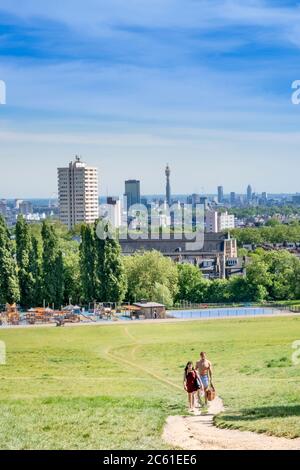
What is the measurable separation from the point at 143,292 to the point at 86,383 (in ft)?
44.3

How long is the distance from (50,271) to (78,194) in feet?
128

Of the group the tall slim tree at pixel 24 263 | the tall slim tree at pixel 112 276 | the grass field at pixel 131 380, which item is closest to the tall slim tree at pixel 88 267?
the tall slim tree at pixel 112 276

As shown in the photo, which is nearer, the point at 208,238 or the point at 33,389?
the point at 33,389

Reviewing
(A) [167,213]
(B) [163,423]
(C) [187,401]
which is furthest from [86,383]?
(A) [167,213]

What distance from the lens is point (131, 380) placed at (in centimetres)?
1388

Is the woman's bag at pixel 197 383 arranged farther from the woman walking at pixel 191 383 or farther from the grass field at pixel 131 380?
the grass field at pixel 131 380

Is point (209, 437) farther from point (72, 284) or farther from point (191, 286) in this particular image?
point (191, 286)

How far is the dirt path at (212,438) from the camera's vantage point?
26.7ft

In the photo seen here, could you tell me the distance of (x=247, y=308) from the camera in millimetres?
26000

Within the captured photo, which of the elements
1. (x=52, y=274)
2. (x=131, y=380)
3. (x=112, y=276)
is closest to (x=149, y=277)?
(x=112, y=276)

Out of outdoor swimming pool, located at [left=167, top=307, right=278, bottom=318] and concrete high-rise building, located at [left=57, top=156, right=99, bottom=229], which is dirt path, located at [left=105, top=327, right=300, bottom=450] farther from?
concrete high-rise building, located at [left=57, top=156, right=99, bottom=229]

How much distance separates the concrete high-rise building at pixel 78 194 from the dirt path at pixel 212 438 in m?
43.8

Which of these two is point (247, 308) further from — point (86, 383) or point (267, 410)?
point (267, 410)
